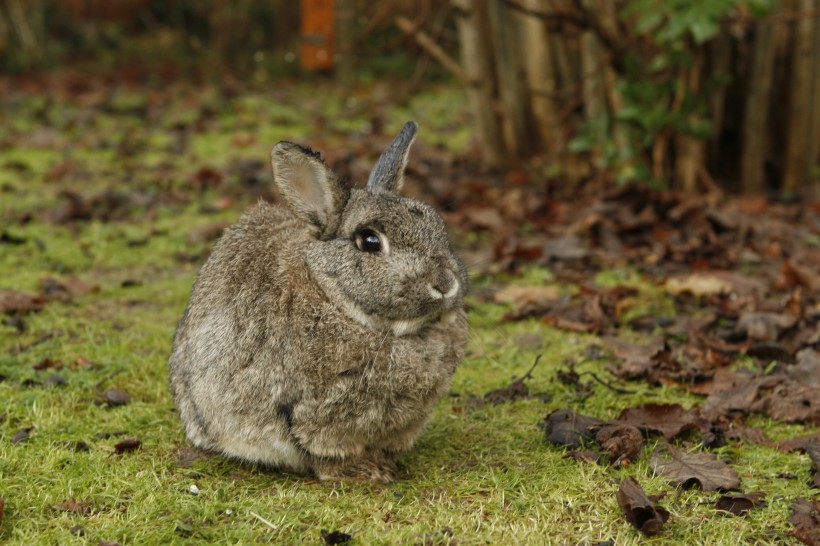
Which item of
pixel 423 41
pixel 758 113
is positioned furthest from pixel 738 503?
pixel 423 41

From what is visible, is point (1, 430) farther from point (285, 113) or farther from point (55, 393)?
point (285, 113)

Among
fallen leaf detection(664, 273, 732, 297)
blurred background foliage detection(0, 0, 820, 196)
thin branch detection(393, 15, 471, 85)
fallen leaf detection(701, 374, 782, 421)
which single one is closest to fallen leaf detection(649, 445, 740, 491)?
fallen leaf detection(701, 374, 782, 421)

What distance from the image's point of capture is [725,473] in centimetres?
405

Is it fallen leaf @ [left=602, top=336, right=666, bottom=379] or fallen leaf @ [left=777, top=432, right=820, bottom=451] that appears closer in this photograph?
fallen leaf @ [left=777, top=432, right=820, bottom=451]

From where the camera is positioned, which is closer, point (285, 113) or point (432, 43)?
point (432, 43)

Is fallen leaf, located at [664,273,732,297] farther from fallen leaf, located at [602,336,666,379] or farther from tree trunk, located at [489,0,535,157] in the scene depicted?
tree trunk, located at [489,0,535,157]

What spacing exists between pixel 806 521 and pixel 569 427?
119cm

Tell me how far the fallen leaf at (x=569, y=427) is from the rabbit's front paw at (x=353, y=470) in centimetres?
85

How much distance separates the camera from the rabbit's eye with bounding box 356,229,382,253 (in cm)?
398

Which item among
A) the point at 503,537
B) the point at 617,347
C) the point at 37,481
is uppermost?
the point at 37,481

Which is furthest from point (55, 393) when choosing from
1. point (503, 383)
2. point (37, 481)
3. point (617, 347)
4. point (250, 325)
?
point (617, 347)

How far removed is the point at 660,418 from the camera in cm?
460

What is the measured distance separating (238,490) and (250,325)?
69 centimetres

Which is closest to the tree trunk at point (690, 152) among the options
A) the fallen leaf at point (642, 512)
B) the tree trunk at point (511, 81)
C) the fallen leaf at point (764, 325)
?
the tree trunk at point (511, 81)
